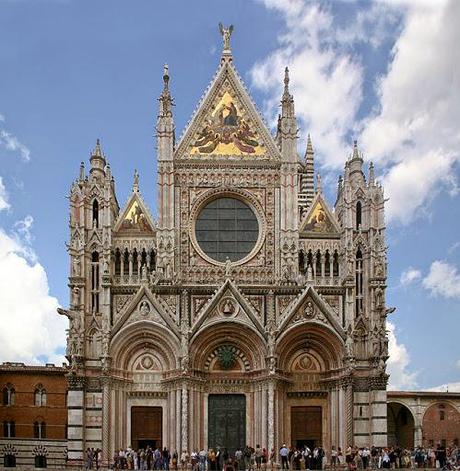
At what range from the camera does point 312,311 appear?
1620 inches

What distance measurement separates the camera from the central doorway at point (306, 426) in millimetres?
41344

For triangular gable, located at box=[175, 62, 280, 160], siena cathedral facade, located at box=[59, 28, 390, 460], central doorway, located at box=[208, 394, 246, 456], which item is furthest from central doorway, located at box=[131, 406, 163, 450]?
triangular gable, located at box=[175, 62, 280, 160]

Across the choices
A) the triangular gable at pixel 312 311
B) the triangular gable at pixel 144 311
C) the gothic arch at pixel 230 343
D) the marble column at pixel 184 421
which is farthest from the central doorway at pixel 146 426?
the triangular gable at pixel 312 311

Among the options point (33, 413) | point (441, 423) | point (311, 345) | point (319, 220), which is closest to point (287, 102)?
point (319, 220)

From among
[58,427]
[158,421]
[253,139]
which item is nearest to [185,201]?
[253,139]

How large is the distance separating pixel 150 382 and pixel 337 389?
847 centimetres

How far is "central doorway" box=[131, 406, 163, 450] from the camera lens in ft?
134

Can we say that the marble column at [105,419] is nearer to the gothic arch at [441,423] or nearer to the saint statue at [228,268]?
the saint statue at [228,268]

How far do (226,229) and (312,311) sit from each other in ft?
18.8

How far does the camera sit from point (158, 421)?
41094mm

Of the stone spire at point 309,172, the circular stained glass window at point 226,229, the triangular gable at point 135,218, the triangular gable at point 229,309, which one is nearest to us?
the triangular gable at point 229,309

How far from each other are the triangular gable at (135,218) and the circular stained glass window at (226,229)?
2.35 metres

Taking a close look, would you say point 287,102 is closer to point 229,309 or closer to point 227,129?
point 227,129

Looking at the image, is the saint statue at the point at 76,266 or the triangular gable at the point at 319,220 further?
the triangular gable at the point at 319,220
